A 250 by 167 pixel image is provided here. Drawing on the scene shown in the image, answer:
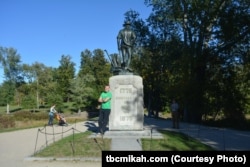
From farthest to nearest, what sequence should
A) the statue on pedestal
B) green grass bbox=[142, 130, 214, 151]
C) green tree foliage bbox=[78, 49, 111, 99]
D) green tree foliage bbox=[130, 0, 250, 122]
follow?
green tree foliage bbox=[78, 49, 111, 99] < green tree foliage bbox=[130, 0, 250, 122] < the statue on pedestal < green grass bbox=[142, 130, 214, 151]

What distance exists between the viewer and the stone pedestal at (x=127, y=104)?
15664 millimetres

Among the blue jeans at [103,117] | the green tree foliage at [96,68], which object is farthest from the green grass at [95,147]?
the green tree foliage at [96,68]

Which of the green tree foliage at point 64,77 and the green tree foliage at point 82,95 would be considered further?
the green tree foliage at point 64,77

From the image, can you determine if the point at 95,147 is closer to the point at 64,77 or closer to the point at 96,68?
the point at 64,77

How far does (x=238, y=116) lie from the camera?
32594 millimetres

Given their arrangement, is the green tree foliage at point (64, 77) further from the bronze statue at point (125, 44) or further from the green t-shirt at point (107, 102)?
the green t-shirt at point (107, 102)

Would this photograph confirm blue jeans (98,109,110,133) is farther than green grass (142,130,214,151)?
Yes

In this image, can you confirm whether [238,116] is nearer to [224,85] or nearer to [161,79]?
[224,85]

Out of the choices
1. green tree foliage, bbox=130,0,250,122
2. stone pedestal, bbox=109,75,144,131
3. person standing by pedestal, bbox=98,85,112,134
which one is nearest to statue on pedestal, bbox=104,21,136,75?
stone pedestal, bbox=109,75,144,131

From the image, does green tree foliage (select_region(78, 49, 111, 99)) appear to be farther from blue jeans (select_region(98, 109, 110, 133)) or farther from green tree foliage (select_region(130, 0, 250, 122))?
blue jeans (select_region(98, 109, 110, 133))

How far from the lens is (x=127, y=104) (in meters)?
15.7

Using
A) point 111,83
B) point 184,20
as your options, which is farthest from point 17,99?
point 111,83

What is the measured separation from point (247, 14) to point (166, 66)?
12260 millimetres

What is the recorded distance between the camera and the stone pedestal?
1566cm
